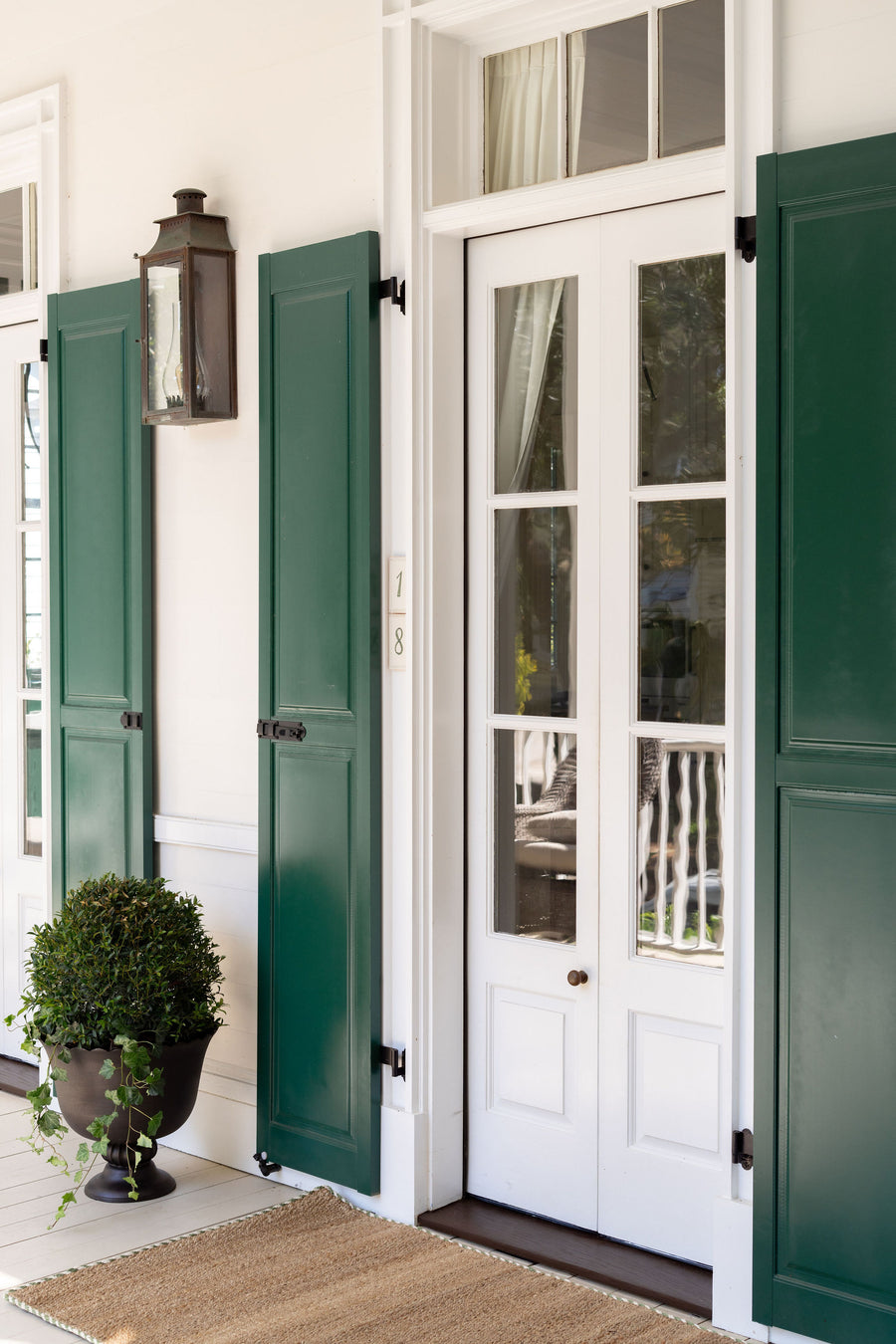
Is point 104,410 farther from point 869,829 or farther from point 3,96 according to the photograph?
point 869,829

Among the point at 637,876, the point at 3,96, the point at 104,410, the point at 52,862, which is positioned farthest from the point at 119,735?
the point at 3,96

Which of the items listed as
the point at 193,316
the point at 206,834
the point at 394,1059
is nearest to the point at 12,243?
the point at 193,316

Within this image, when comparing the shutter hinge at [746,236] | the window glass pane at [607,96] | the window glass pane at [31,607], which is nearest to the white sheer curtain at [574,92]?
the window glass pane at [607,96]

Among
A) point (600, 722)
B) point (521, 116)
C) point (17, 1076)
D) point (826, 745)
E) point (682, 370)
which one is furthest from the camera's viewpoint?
point (17, 1076)

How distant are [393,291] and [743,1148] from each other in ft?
7.04

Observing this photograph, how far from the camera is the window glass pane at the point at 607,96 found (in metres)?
3.22

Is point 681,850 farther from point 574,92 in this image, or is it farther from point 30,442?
point 30,442

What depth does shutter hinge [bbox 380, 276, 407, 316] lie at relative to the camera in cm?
353

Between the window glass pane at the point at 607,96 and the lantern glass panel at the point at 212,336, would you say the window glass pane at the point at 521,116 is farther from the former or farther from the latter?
the lantern glass panel at the point at 212,336

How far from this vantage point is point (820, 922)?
2748 millimetres

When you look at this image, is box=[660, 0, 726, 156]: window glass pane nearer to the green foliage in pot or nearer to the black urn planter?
the green foliage in pot

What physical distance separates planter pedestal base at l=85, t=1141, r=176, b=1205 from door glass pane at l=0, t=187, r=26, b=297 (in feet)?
9.22

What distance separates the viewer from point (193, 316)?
385 centimetres

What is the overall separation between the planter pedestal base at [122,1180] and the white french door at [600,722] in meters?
0.85
